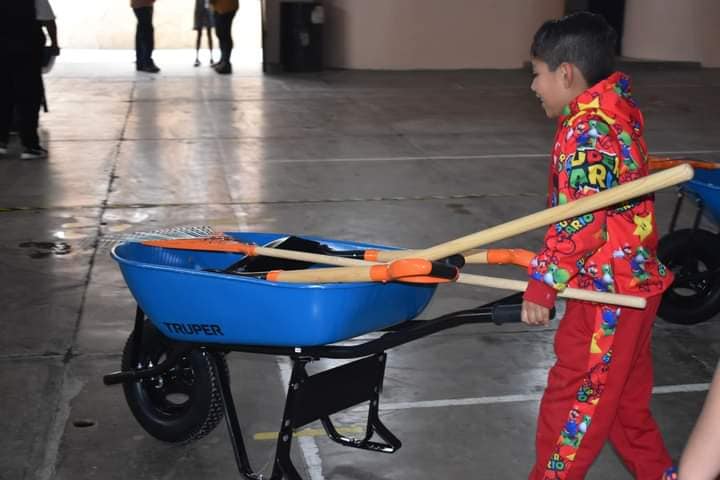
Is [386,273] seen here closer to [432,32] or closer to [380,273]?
[380,273]

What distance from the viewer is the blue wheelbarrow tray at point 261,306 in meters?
2.99

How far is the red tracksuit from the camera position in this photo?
2.75 meters

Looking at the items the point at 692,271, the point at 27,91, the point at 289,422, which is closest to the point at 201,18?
the point at 27,91

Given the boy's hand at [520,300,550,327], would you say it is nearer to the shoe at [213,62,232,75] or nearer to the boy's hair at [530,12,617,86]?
the boy's hair at [530,12,617,86]

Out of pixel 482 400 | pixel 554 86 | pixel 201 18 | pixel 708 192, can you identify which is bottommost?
pixel 482 400

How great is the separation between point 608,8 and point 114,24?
9301mm

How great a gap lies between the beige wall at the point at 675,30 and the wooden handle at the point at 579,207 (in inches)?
579

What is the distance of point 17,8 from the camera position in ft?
26.8

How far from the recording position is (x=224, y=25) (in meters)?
15.1

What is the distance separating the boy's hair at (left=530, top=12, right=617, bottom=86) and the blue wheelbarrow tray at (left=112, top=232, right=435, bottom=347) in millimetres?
828

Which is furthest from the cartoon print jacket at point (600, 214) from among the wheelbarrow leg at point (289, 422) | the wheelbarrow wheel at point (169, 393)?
the wheelbarrow wheel at point (169, 393)

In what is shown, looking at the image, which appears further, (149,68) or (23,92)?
(149,68)

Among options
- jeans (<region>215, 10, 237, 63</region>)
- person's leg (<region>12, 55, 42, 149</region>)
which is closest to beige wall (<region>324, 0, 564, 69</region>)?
jeans (<region>215, 10, 237, 63</region>)

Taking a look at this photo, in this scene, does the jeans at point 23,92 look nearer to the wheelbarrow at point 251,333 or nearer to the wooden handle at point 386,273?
the wheelbarrow at point 251,333
